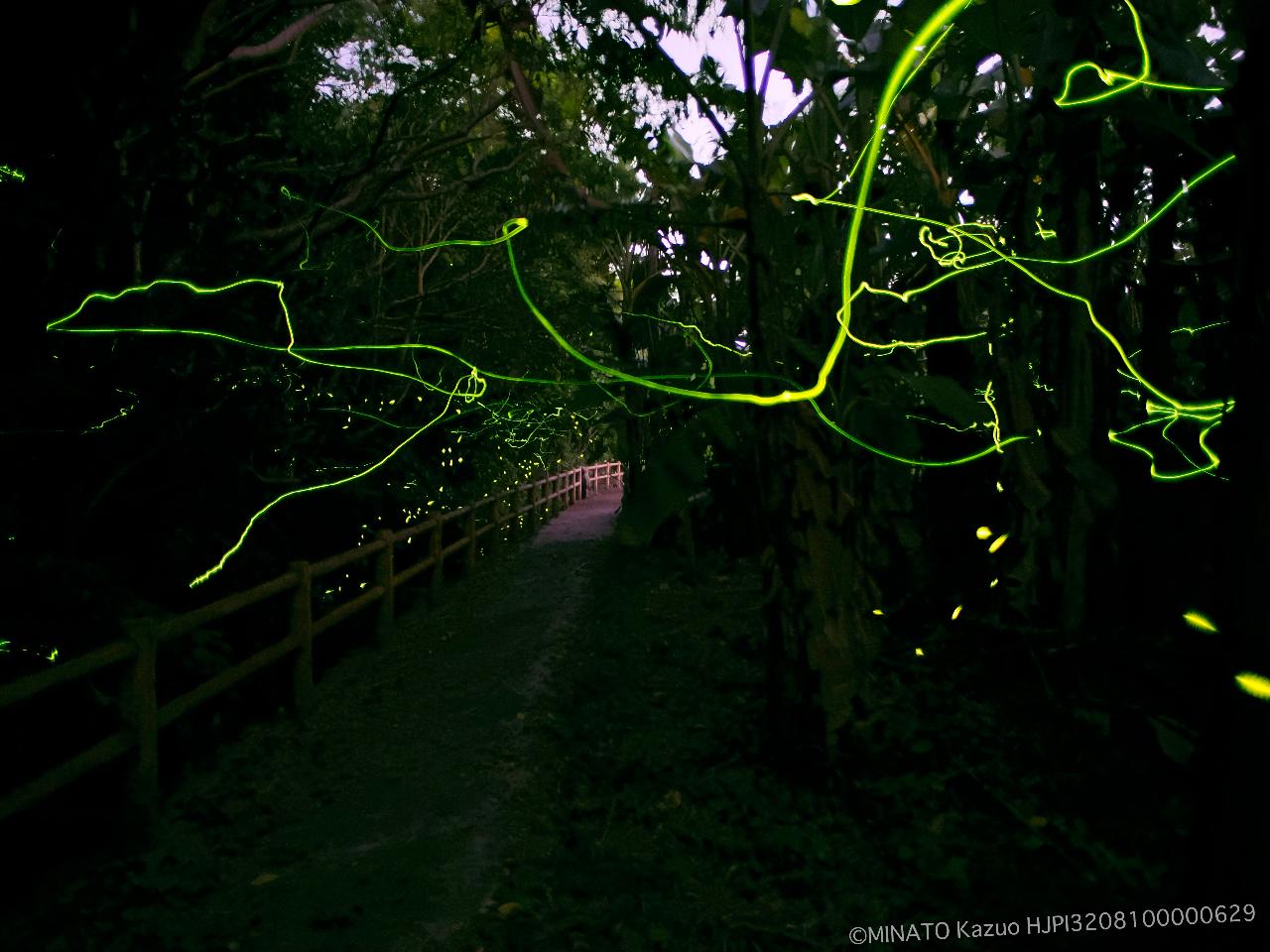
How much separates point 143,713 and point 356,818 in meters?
1.20

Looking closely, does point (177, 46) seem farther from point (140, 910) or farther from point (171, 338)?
point (140, 910)

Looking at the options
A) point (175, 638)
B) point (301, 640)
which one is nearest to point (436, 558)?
point (301, 640)

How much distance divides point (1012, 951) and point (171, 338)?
16.6 feet

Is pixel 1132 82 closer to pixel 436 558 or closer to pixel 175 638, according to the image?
pixel 175 638

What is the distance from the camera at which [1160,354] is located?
5.63 m

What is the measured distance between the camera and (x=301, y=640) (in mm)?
7109

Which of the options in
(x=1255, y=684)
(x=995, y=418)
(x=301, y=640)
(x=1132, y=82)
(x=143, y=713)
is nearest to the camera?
(x=1255, y=684)

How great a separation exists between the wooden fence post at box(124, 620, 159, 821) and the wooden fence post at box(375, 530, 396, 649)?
4477 mm

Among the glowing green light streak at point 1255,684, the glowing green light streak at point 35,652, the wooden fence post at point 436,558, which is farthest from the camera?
the wooden fence post at point 436,558

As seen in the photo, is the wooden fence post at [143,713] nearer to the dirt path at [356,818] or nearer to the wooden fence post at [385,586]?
the dirt path at [356,818]

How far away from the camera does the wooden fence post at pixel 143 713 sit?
189 inches

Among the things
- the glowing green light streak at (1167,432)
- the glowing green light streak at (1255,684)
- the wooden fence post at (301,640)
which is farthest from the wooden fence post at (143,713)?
the glowing green light streak at (1167,432)

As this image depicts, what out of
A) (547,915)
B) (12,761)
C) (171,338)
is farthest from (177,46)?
(547,915)

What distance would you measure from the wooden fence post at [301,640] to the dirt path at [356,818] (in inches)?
6.9
